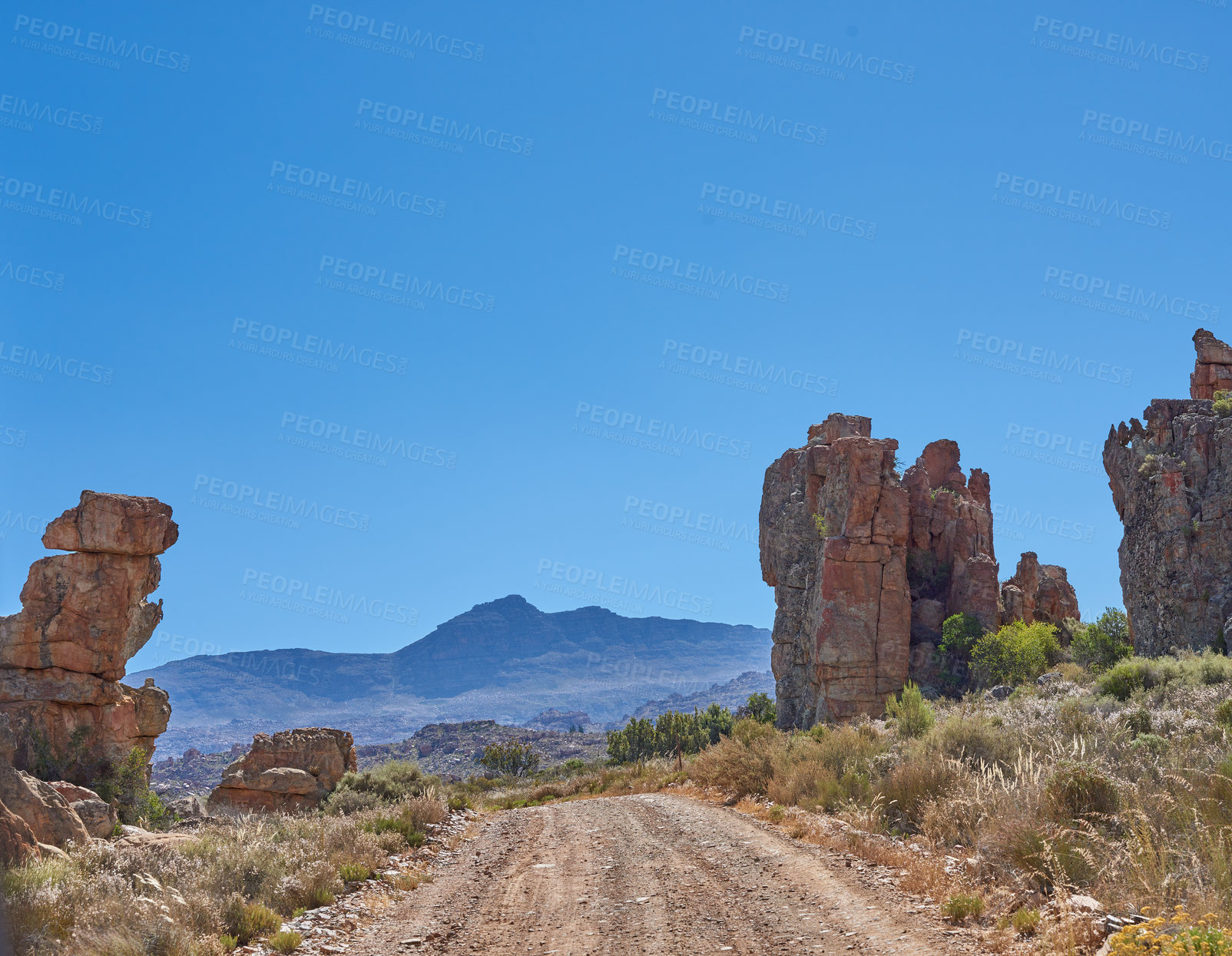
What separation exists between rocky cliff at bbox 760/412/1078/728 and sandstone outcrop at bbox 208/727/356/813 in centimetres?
2468

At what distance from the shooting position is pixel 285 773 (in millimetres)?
24375

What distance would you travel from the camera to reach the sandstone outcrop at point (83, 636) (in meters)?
24.8

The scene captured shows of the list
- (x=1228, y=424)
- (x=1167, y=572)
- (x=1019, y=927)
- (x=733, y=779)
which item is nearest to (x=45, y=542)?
(x=733, y=779)

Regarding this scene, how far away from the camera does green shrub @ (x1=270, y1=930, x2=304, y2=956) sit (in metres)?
9.22

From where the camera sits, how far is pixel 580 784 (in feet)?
119

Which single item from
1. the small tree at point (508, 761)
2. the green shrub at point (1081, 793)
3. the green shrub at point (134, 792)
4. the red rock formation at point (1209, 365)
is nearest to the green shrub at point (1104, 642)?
the red rock formation at point (1209, 365)

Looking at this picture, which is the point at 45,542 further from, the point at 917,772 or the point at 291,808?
the point at 917,772

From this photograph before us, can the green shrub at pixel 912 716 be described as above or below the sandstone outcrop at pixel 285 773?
above

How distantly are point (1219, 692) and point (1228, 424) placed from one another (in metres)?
25.4

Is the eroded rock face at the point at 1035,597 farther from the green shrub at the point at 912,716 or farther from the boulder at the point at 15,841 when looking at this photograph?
the boulder at the point at 15,841

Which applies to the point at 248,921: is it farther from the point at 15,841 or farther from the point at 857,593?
the point at 857,593

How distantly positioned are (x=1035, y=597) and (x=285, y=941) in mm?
49505

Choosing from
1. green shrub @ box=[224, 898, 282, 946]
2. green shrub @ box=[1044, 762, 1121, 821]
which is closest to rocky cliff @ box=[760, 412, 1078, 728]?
green shrub @ box=[1044, 762, 1121, 821]

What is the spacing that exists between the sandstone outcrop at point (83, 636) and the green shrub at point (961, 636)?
119 feet
